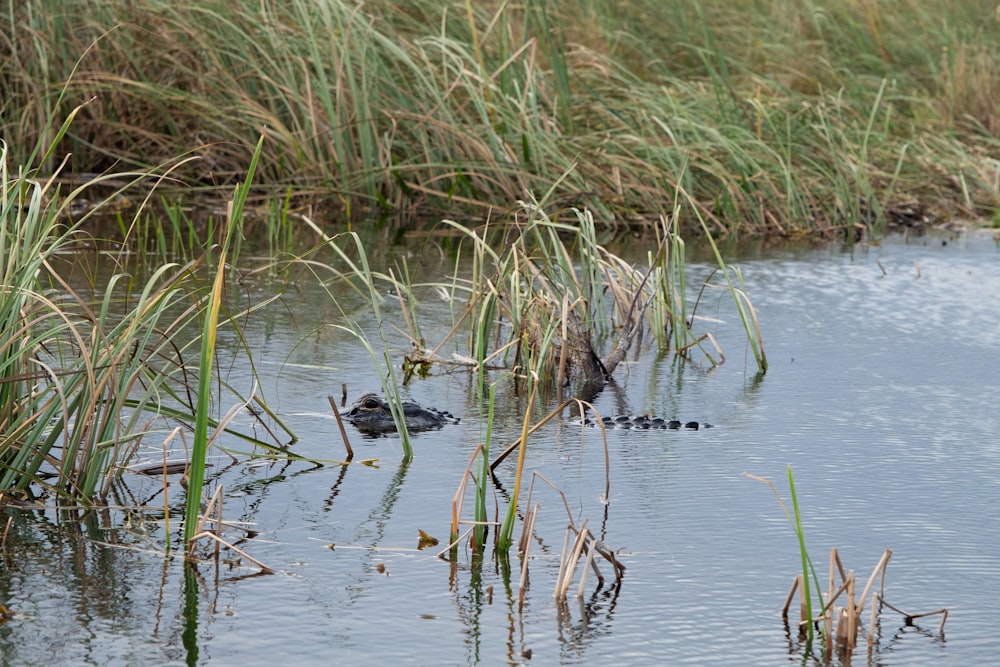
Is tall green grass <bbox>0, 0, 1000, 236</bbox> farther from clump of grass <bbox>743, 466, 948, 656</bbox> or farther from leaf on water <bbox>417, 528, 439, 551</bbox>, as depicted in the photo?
clump of grass <bbox>743, 466, 948, 656</bbox>

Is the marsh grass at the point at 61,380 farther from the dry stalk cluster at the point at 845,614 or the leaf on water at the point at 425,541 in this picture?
the dry stalk cluster at the point at 845,614

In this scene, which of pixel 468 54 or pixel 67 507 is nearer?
pixel 67 507

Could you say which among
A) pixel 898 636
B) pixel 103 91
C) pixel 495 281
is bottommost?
pixel 898 636

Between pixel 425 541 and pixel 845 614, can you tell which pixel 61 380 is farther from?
pixel 845 614

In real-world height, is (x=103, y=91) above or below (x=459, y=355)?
above

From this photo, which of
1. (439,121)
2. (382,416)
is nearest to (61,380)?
(382,416)

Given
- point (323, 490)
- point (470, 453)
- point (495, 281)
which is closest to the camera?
point (323, 490)

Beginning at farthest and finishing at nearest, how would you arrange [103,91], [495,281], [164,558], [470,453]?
1. [103,91]
2. [495,281]
3. [470,453]
4. [164,558]

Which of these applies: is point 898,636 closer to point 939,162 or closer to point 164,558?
point 164,558

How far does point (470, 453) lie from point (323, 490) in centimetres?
50

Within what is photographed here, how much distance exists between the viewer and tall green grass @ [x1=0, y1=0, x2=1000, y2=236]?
838 centimetres

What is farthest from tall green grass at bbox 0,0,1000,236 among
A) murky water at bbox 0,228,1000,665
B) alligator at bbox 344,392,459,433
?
alligator at bbox 344,392,459,433

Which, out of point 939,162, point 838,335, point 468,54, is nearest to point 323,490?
point 838,335

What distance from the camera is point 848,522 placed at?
3.37 metres
